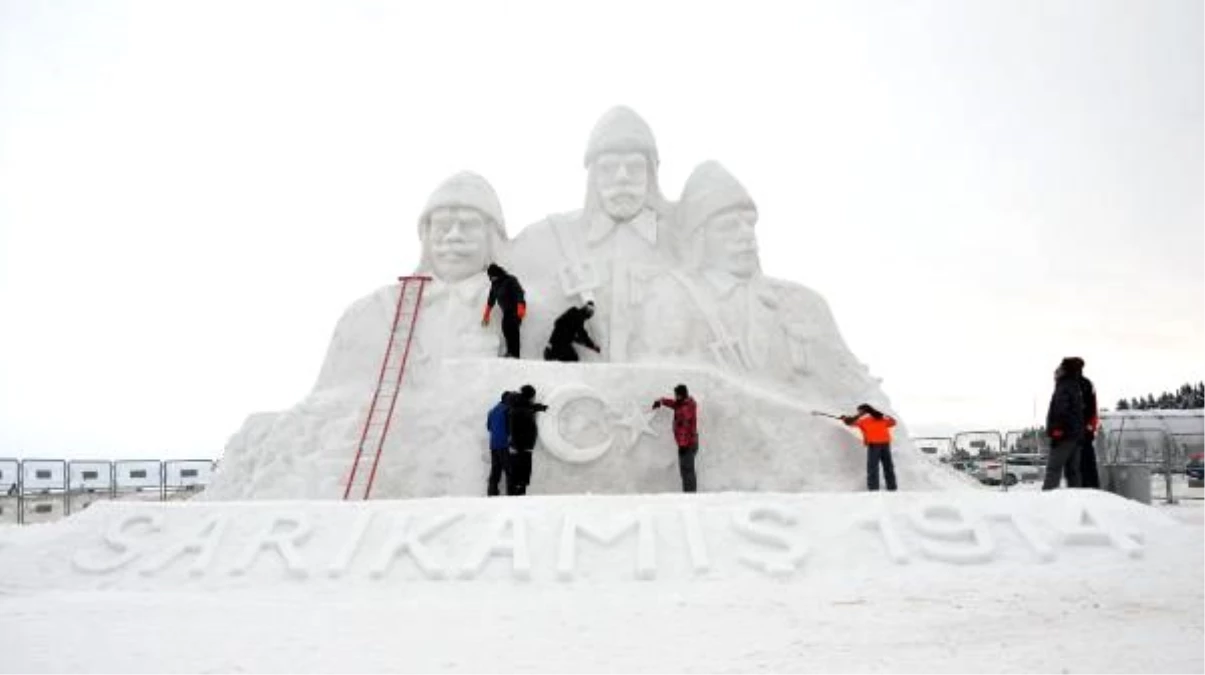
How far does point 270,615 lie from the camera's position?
641cm

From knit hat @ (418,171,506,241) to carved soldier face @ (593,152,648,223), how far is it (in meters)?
1.51

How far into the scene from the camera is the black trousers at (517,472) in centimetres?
978

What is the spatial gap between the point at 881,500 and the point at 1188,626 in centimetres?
256

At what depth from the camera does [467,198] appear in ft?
44.8

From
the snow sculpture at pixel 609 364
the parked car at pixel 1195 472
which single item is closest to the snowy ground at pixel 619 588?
the snow sculpture at pixel 609 364

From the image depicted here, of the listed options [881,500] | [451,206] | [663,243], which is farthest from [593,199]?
[881,500]

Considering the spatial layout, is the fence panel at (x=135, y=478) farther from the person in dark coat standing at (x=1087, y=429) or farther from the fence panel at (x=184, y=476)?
the person in dark coat standing at (x=1087, y=429)

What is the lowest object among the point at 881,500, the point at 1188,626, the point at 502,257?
the point at 1188,626

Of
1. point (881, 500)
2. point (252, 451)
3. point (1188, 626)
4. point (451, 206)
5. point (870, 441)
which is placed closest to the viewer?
point (1188, 626)

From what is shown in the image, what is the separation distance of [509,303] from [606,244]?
2.32 metres

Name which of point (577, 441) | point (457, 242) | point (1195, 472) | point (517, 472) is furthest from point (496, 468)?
point (1195, 472)

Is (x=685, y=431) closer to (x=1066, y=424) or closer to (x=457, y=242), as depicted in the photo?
(x=1066, y=424)

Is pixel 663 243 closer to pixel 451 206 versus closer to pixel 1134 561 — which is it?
pixel 451 206

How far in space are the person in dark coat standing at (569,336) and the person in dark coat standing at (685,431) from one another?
2519 millimetres
